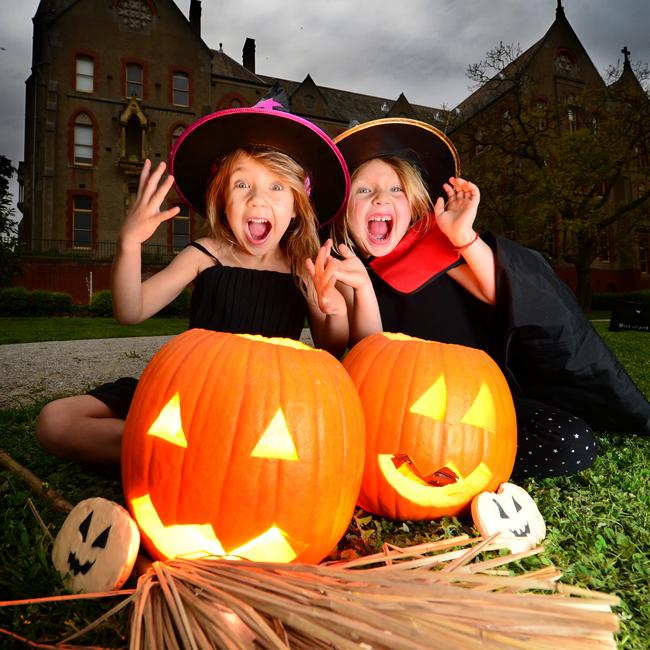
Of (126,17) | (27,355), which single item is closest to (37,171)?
(126,17)

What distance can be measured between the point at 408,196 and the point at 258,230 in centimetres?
74

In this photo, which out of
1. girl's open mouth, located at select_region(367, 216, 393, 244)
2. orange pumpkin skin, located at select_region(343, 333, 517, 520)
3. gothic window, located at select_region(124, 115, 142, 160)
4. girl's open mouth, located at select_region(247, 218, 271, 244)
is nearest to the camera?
orange pumpkin skin, located at select_region(343, 333, 517, 520)

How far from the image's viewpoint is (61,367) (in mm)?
4934

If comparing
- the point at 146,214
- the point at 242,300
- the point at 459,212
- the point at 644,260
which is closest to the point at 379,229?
the point at 459,212

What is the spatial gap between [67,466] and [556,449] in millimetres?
1937

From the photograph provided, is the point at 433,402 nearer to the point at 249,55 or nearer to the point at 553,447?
the point at 553,447

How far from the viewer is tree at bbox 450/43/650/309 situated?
16188 mm

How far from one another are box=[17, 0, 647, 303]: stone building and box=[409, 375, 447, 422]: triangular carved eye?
18375 mm

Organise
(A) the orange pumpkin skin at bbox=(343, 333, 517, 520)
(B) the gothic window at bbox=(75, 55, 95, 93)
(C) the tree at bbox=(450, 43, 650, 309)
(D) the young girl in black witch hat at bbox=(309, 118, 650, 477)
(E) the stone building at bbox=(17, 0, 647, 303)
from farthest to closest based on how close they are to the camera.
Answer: (B) the gothic window at bbox=(75, 55, 95, 93)
(E) the stone building at bbox=(17, 0, 647, 303)
(C) the tree at bbox=(450, 43, 650, 309)
(D) the young girl in black witch hat at bbox=(309, 118, 650, 477)
(A) the orange pumpkin skin at bbox=(343, 333, 517, 520)

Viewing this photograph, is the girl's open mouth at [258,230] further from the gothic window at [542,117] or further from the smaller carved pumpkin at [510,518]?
the gothic window at [542,117]

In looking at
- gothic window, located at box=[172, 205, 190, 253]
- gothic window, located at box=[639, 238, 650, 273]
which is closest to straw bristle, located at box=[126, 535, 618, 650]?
gothic window, located at box=[172, 205, 190, 253]

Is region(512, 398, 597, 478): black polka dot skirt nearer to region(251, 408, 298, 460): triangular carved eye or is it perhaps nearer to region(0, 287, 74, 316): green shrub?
region(251, 408, 298, 460): triangular carved eye

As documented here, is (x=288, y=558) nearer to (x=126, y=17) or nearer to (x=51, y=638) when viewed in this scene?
(x=51, y=638)

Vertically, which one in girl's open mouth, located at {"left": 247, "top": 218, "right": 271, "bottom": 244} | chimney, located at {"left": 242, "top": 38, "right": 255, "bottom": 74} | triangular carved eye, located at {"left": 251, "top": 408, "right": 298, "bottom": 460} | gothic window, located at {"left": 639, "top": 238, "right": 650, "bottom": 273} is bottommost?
triangular carved eye, located at {"left": 251, "top": 408, "right": 298, "bottom": 460}
